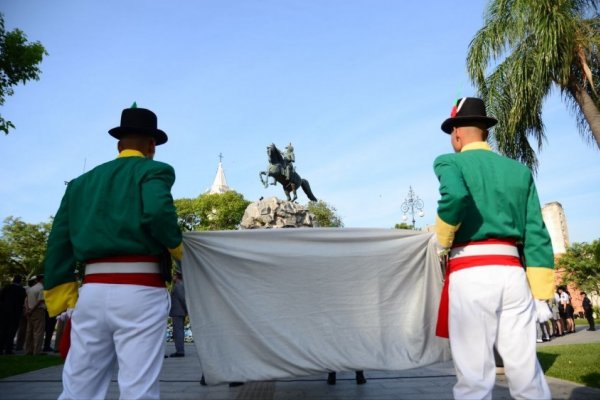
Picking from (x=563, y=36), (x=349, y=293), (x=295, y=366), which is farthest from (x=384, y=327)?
(x=563, y=36)

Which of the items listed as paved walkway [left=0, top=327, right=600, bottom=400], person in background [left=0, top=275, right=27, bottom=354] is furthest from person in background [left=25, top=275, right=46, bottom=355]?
paved walkway [left=0, top=327, right=600, bottom=400]

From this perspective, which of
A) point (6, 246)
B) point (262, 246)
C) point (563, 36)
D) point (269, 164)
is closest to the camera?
point (262, 246)

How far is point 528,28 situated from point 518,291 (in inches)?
387

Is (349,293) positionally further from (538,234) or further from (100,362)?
(100,362)

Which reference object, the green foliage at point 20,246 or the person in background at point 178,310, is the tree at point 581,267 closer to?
the person in background at point 178,310

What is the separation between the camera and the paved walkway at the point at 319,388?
5051 mm

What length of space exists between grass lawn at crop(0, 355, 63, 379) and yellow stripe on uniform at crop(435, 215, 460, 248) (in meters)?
7.53

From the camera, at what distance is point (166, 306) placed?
2.96 meters

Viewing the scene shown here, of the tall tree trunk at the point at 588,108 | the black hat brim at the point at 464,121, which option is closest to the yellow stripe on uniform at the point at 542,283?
the black hat brim at the point at 464,121

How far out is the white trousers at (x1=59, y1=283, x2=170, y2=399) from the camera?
2.70 meters

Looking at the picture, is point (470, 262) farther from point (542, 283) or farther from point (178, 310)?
point (178, 310)

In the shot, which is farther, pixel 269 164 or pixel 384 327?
pixel 269 164

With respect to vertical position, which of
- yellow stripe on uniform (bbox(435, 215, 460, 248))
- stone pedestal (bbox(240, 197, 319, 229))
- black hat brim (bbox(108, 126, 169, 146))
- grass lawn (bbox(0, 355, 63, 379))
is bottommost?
grass lawn (bbox(0, 355, 63, 379))

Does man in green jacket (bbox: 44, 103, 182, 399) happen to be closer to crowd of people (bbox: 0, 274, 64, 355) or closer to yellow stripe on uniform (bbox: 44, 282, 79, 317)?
yellow stripe on uniform (bbox: 44, 282, 79, 317)
